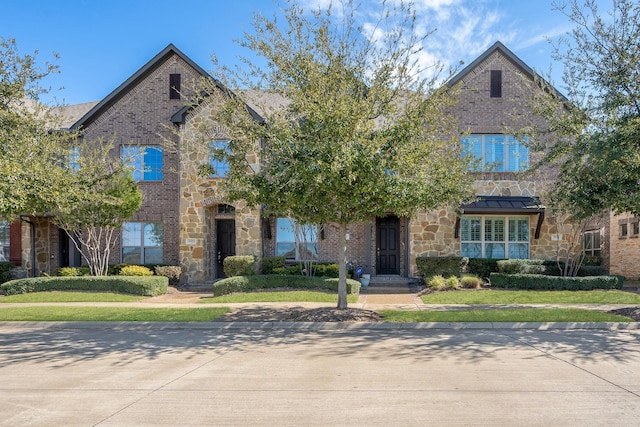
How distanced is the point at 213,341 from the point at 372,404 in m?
4.79

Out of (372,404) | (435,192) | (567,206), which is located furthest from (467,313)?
(372,404)

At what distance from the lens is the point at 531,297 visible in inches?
559

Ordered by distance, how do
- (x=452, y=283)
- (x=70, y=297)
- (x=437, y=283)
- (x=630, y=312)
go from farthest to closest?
1. (x=437, y=283)
2. (x=452, y=283)
3. (x=70, y=297)
4. (x=630, y=312)

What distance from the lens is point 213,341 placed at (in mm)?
9344

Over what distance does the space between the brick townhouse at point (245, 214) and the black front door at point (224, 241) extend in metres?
0.04

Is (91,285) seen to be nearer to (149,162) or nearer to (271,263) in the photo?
(149,162)

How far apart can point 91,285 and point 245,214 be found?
19.1 feet

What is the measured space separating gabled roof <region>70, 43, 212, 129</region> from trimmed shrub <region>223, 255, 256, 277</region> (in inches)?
301

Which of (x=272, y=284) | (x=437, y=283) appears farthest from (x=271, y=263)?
(x=437, y=283)

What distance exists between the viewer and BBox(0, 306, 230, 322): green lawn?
11.4m

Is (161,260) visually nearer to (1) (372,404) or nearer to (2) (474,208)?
(2) (474,208)

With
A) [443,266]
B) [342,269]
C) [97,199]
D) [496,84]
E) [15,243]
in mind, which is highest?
[496,84]

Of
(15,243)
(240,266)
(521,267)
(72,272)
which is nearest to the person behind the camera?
(521,267)

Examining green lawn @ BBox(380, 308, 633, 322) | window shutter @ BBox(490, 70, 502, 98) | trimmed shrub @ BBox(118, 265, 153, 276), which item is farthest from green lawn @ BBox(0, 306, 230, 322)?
window shutter @ BBox(490, 70, 502, 98)
